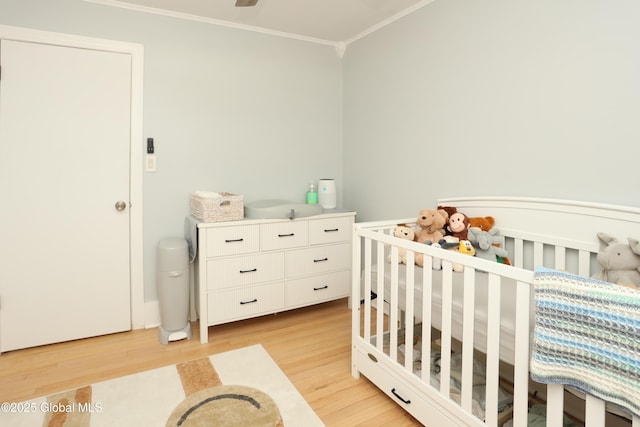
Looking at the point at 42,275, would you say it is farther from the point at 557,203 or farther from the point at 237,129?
the point at 557,203

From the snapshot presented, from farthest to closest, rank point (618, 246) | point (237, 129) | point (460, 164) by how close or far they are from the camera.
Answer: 1. point (237, 129)
2. point (460, 164)
3. point (618, 246)

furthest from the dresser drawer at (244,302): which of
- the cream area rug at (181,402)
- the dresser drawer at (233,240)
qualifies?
the cream area rug at (181,402)

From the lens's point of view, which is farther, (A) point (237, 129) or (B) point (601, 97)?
(A) point (237, 129)

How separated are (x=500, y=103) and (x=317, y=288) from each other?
5.63ft

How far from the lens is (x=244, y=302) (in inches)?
101

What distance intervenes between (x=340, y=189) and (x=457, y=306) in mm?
2031

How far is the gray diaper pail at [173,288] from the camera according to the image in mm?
2441

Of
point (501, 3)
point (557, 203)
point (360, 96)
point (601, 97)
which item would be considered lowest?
point (557, 203)

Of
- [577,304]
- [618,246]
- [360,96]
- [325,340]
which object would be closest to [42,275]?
[325,340]

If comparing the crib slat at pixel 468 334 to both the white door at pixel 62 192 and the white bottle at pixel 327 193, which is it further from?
the white door at pixel 62 192

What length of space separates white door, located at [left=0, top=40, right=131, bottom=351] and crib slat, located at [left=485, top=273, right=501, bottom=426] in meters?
2.31

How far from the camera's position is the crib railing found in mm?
1188

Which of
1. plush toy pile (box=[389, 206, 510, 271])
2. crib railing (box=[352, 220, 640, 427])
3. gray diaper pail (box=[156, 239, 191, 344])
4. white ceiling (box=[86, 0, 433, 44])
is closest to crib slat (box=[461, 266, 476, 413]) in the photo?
crib railing (box=[352, 220, 640, 427])

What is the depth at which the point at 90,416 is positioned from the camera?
5.64 feet
